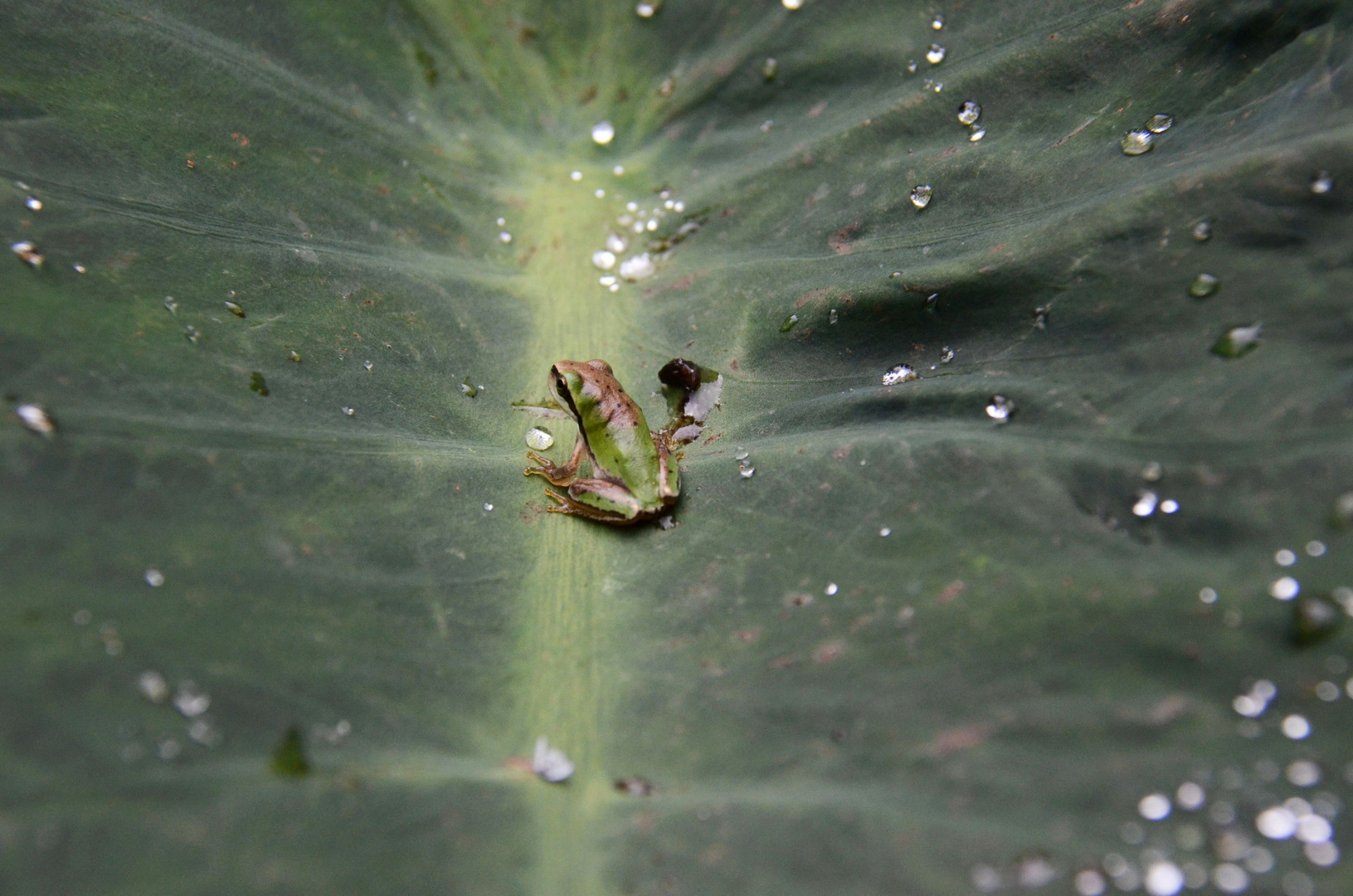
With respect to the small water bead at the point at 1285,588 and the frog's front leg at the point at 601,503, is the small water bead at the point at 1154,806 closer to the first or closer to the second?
the small water bead at the point at 1285,588

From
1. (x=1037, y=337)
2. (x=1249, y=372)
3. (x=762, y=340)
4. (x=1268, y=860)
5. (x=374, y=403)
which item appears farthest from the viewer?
(x=762, y=340)

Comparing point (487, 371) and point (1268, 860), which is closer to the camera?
point (1268, 860)

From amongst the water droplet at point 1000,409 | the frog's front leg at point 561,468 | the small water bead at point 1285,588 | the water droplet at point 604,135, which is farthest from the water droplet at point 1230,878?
the water droplet at point 604,135

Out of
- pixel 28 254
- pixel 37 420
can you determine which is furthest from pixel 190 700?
pixel 28 254

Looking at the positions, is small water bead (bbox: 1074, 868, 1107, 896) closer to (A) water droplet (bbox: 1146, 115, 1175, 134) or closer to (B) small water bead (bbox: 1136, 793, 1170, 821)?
(B) small water bead (bbox: 1136, 793, 1170, 821)

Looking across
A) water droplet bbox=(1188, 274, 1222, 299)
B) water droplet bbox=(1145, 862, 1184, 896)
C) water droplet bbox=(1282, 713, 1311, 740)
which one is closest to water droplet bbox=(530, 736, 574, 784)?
water droplet bbox=(1145, 862, 1184, 896)

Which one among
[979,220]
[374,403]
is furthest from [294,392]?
[979,220]

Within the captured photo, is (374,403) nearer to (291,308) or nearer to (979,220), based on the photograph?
(291,308)
